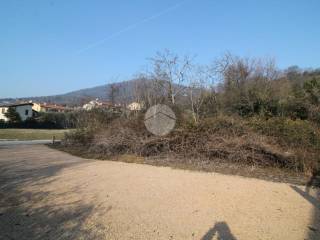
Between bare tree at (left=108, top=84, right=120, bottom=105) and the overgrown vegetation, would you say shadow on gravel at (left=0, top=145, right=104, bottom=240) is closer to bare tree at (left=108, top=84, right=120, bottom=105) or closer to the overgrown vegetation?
the overgrown vegetation

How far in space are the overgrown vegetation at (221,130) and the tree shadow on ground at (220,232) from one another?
5372 millimetres

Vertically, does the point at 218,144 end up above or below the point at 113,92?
below

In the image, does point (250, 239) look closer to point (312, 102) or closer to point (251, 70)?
point (312, 102)

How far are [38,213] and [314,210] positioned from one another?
4948 millimetres

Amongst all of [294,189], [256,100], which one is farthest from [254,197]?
[256,100]

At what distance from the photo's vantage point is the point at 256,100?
1636 cm

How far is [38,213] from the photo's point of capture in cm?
552

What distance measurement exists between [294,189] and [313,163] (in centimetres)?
225

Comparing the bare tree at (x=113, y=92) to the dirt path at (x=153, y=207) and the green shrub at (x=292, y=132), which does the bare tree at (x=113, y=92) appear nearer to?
the green shrub at (x=292, y=132)

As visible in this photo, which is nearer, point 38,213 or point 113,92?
point 38,213

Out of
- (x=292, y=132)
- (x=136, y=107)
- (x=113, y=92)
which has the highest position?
(x=113, y=92)

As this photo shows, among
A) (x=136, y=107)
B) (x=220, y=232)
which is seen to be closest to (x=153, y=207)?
(x=220, y=232)

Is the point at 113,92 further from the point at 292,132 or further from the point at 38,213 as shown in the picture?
the point at 38,213

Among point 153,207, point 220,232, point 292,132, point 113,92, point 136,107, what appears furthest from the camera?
point 113,92
